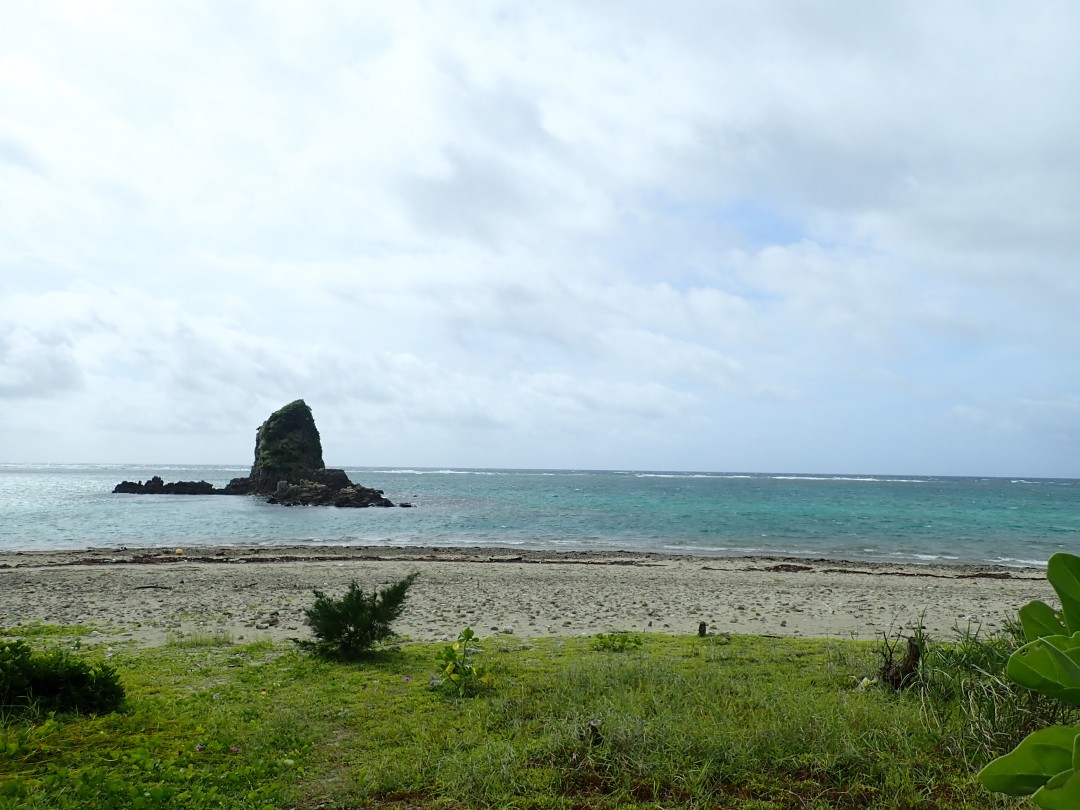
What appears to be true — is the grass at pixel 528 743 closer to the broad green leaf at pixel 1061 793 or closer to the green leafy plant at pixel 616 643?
the green leafy plant at pixel 616 643

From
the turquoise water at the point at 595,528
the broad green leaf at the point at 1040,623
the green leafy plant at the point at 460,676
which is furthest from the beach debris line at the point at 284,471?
the broad green leaf at the point at 1040,623

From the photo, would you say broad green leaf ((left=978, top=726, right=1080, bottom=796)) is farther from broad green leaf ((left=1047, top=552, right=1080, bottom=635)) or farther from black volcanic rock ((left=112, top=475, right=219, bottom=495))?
black volcanic rock ((left=112, top=475, right=219, bottom=495))

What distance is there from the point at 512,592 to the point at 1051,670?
61.7ft

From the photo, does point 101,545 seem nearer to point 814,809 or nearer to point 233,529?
point 233,529

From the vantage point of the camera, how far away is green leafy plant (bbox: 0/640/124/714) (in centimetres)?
588

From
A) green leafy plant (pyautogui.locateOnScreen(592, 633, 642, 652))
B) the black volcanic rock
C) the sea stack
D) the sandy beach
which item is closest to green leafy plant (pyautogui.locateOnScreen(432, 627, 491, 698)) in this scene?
green leafy plant (pyautogui.locateOnScreen(592, 633, 642, 652))

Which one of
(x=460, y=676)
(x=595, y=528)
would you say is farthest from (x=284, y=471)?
(x=460, y=676)

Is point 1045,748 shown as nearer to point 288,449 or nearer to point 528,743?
point 528,743

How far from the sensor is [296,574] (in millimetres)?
22969

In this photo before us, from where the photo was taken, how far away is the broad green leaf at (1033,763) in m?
1.22

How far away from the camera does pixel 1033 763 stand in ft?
4.15

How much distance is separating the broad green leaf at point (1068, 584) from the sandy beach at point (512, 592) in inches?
428

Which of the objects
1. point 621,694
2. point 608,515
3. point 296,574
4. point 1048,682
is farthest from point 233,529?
point 1048,682

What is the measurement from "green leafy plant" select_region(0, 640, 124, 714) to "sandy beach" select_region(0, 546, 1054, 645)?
5291 mm
